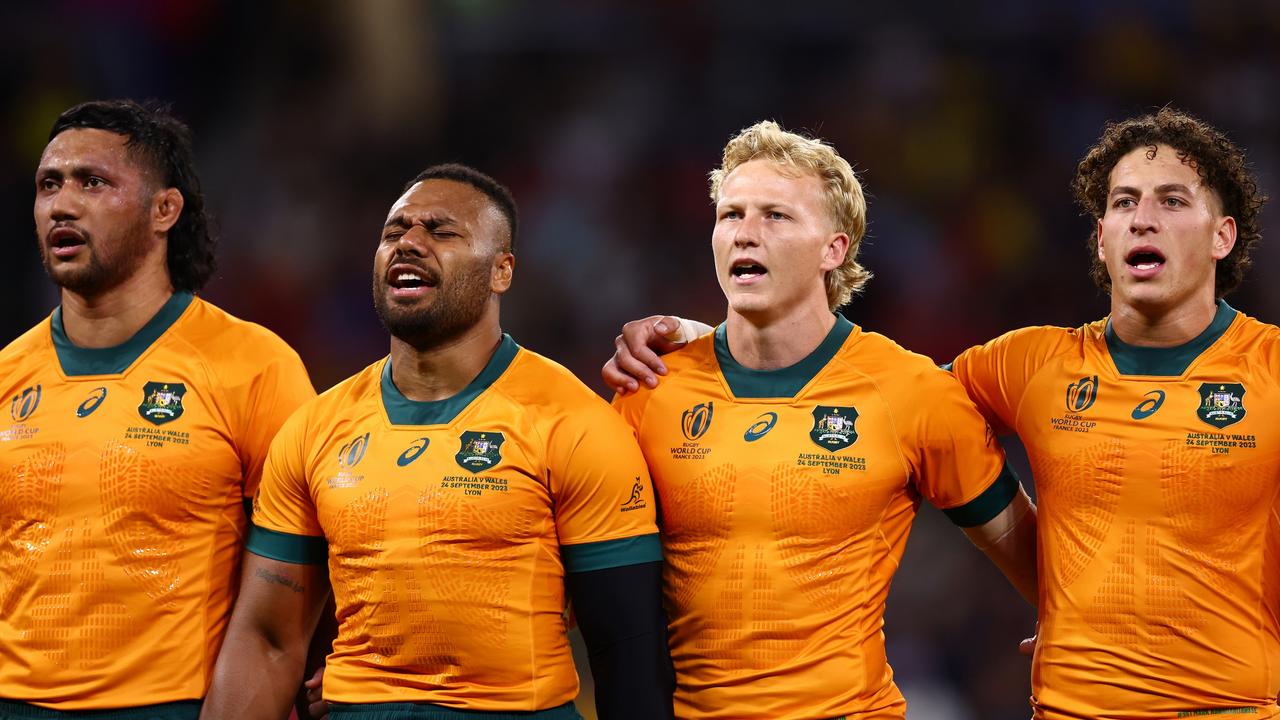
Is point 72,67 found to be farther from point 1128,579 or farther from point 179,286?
point 1128,579

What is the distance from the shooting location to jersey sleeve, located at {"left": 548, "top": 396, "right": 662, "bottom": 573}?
3969mm

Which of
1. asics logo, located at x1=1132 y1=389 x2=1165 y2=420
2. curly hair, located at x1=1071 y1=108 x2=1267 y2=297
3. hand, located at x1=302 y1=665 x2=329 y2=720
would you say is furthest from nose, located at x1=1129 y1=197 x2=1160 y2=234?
hand, located at x1=302 y1=665 x2=329 y2=720

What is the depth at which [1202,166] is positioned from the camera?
4254 millimetres

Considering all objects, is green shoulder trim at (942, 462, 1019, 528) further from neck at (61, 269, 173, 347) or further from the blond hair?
neck at (61, 269, 173, 347)

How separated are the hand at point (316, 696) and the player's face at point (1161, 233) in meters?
2.61

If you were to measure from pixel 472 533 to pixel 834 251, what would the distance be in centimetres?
141

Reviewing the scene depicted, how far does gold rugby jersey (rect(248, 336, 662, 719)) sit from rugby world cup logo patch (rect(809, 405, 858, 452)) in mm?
522

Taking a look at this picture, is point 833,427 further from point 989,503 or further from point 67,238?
point 67,238

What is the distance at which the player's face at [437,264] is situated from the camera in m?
4.11

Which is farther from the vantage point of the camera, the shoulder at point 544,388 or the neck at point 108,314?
the neck at point 108,314

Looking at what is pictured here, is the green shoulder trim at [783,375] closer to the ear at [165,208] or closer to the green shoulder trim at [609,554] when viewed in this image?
the green shoulder trim at [609,554]

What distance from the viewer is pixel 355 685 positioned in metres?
4.00

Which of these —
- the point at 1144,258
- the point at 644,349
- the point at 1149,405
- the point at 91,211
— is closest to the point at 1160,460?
the point at 1149,405

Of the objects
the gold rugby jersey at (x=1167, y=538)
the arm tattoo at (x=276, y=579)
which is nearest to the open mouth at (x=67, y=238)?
the arm tattoo at (x=276, y=579)
